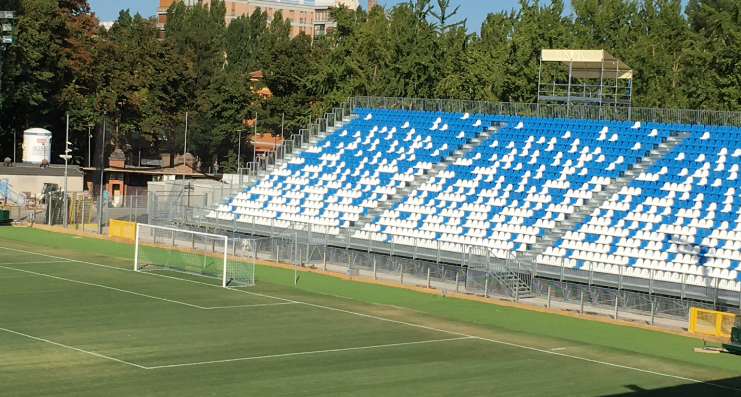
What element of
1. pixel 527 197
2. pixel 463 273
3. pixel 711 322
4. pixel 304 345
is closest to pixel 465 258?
pixel 463 273

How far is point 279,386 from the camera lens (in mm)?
19984

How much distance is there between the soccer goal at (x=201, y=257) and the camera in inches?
1431

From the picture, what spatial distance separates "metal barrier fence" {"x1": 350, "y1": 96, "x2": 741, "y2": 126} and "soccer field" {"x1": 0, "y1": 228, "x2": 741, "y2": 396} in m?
15.4

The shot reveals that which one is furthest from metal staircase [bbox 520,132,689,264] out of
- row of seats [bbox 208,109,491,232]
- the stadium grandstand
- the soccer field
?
row of seats [bbox 208,109,491,232]

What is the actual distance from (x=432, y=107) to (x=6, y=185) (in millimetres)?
27905

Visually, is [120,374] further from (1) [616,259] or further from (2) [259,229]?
(2) [259,229]

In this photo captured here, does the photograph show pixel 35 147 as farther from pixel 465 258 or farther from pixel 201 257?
pixel 465 258

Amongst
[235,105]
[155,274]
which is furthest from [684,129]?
[235,105]

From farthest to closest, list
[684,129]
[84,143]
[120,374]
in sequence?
[84,143] → [684,129] → [120,374]

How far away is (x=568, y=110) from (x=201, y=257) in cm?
1884

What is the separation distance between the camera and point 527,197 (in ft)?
133

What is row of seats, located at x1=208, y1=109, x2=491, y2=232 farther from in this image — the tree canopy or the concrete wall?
the concrete wall

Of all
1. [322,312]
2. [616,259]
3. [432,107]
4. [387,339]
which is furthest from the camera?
[432,107]

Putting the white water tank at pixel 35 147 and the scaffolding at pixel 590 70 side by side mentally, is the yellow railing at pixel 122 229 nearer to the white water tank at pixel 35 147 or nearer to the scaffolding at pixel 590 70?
the scaffolding at pixel 590 70
